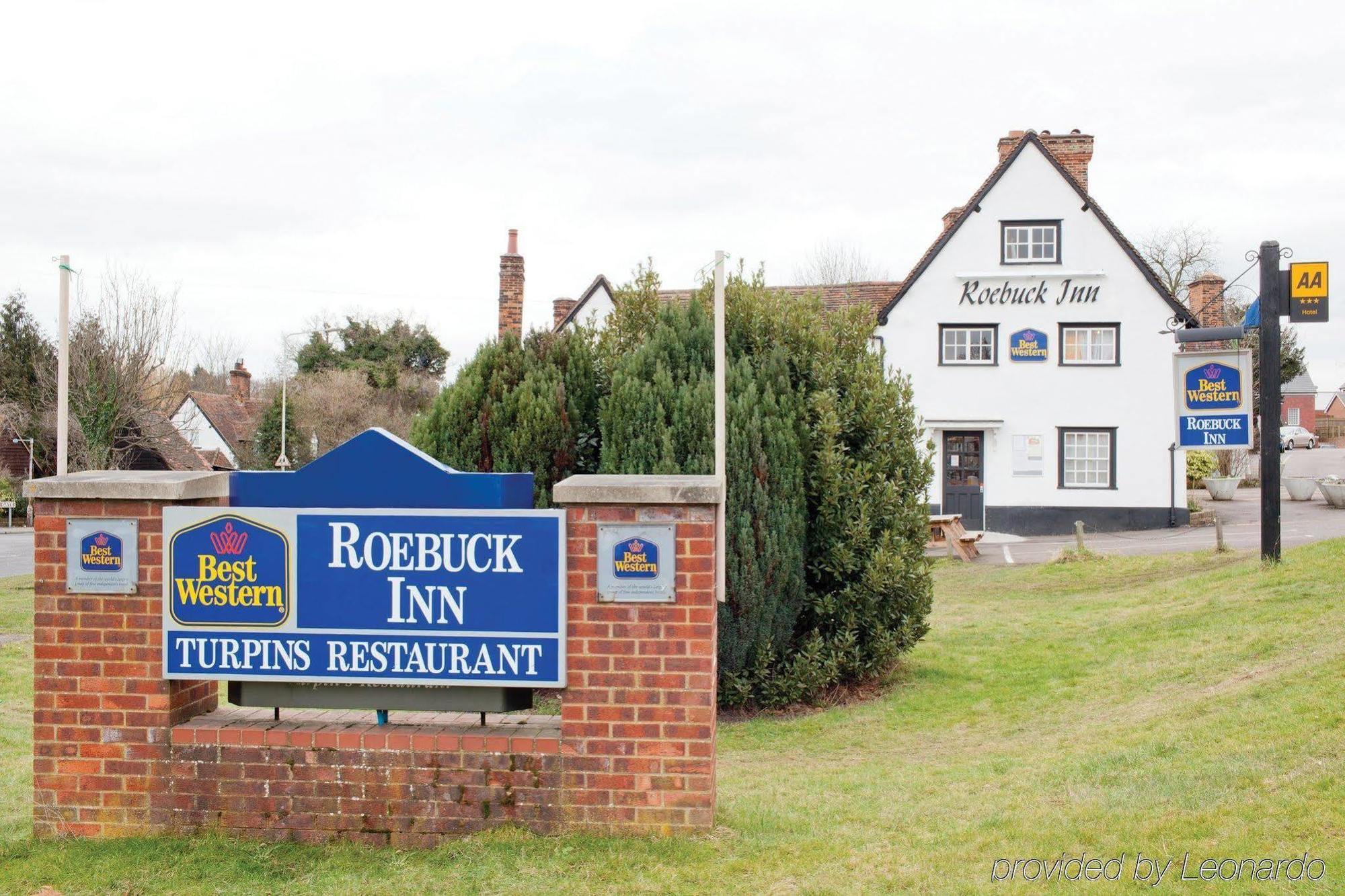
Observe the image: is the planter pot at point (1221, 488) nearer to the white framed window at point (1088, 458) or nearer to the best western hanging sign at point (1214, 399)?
the white framed window at point (1088, 458)

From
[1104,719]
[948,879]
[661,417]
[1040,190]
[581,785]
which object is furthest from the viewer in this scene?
[1040,190]

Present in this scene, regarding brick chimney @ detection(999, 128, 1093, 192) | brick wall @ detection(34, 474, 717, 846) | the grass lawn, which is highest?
brick chimney @ detection(999, 128, 1093, 192)

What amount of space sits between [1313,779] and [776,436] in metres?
4.56

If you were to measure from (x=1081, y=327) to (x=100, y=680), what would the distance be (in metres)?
24.2

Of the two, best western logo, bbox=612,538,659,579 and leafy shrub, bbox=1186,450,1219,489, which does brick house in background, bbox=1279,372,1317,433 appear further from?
best western logo, bbox=612,538,659,579

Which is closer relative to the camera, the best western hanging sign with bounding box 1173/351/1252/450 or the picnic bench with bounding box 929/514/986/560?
the best western hanging sign with bounding box 1173/351/1252/450

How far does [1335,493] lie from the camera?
26875 mm

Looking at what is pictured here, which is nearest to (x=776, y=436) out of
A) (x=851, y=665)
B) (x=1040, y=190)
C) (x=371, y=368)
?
(x=851, y=665)

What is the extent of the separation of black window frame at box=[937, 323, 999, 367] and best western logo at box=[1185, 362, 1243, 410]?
13565 mm

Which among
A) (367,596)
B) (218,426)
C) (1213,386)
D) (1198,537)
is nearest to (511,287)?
(1198,537)

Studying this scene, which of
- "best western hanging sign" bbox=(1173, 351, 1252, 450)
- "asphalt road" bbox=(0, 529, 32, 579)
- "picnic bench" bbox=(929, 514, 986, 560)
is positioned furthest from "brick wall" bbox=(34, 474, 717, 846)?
"asphalt road" bbox=(0, 529, 32, 579)

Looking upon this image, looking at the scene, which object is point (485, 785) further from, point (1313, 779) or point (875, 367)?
point (875, 367)

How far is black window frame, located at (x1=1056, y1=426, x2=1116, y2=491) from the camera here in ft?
83.6

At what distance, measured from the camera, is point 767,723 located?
8.83 m
